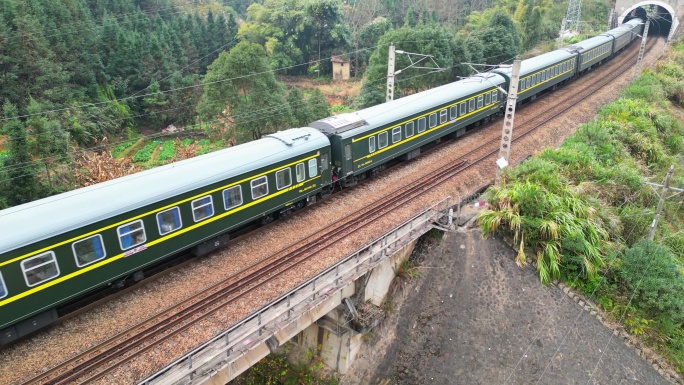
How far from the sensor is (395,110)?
21625 millimetres

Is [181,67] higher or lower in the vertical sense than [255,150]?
lower

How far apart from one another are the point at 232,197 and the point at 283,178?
7.24 feet

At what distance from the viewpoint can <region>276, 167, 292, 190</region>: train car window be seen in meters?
16.4

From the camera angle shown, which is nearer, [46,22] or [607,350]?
[607,350]

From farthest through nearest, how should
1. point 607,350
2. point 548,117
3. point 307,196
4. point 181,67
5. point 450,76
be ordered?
point 181,67 < point 450,76 < point 548,117 < point 307,196 < point 607,350

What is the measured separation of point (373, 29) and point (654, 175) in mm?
47478

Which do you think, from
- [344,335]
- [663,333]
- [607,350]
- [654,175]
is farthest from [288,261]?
[654,175]

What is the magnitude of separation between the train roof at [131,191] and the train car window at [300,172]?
492mm

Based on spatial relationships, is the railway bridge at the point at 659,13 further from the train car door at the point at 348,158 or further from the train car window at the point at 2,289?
the train car window at the point at 2,289

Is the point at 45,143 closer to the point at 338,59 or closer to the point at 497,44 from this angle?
the point at 497,44

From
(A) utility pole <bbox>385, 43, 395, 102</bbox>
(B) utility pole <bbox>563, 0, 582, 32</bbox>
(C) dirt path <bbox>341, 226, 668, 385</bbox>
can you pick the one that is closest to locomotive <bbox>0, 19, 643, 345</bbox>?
(A) utility pole <bbox>385, 43, 395, 102</bbox>

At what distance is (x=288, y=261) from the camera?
49.1ft

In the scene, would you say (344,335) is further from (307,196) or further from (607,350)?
(607,350)

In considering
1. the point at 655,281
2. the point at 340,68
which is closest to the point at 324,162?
the point at 655,281
